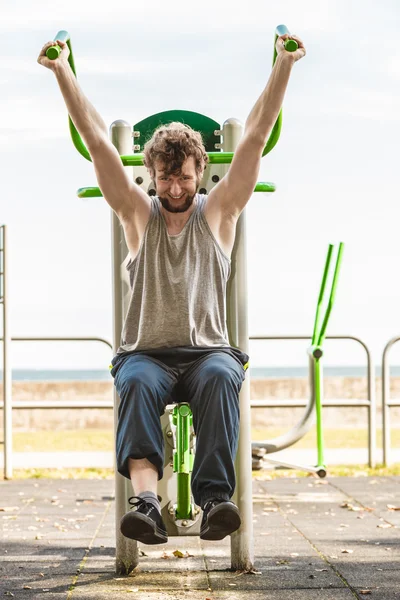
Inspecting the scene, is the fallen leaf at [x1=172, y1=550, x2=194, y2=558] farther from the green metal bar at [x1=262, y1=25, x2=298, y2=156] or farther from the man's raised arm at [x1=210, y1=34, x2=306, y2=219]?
the green metal bar at [x1=262, y1=25, x2=298, y2=156]

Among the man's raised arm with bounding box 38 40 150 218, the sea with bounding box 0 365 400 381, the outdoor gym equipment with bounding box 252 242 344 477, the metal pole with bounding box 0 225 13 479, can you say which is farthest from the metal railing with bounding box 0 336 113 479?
the sea with bounding box 0 365 400 381

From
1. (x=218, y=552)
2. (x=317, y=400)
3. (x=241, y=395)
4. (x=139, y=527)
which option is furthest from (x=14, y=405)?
(x=139, y=527)

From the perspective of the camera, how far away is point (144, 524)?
3.33 meters

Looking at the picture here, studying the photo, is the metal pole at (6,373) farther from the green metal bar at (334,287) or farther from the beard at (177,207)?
the beard at (177,207)

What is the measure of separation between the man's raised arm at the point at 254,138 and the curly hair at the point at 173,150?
13 centimetres

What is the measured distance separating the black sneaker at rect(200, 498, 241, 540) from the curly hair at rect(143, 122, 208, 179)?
1204 millimetres

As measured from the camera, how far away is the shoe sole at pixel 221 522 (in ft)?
11.0

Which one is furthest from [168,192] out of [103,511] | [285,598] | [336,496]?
[336,496]

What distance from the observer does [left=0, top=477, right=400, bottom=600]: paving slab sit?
3.90m

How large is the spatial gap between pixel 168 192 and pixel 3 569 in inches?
74.5

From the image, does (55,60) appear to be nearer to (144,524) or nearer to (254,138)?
(254,138)

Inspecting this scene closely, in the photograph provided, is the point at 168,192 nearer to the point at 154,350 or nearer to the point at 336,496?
the point at 154,350

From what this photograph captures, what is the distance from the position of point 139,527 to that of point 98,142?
1.39 m

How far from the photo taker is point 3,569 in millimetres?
4406
